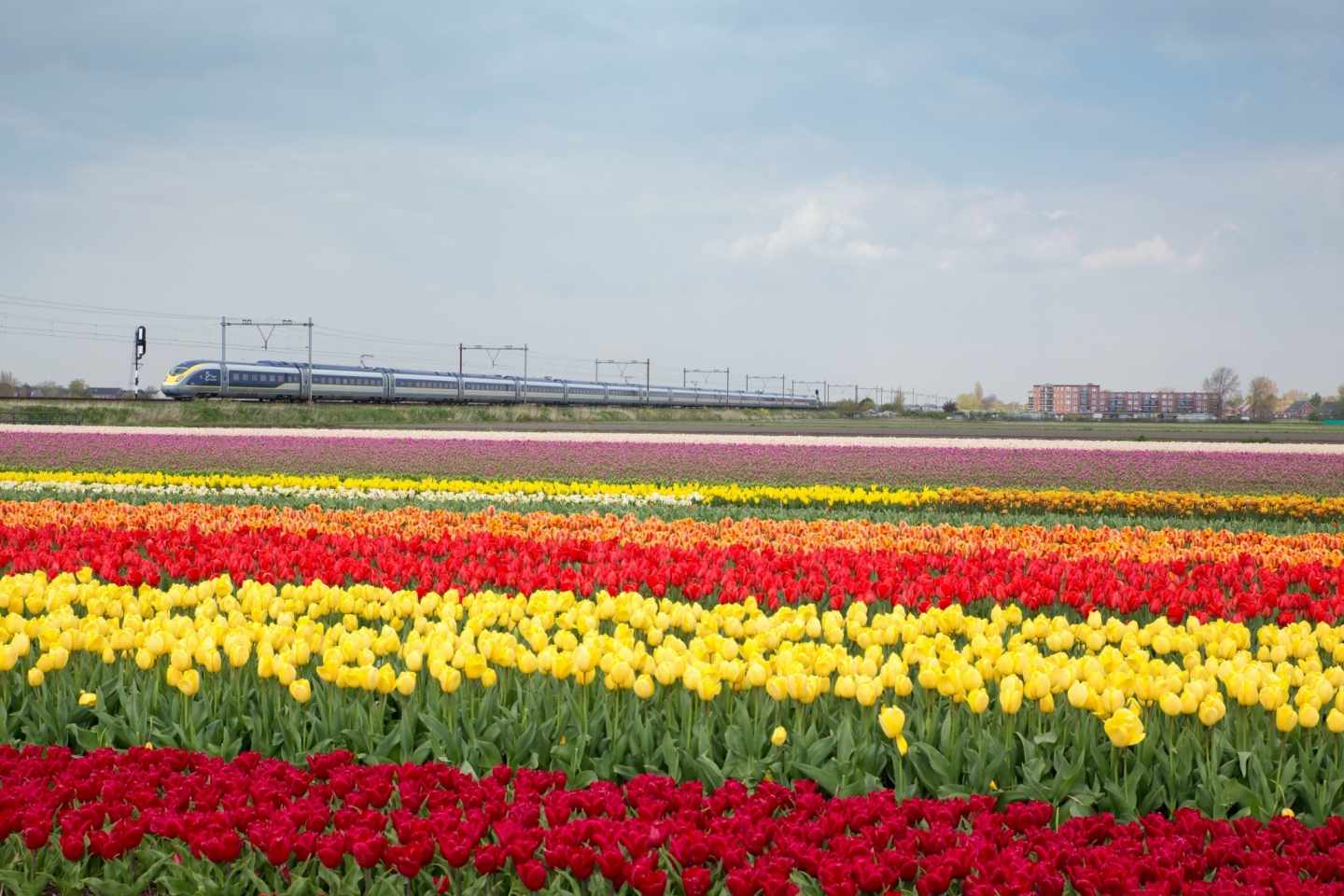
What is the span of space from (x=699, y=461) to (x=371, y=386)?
3919 cm

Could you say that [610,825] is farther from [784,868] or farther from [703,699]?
[703,699]

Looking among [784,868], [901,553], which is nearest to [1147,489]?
[901,553]

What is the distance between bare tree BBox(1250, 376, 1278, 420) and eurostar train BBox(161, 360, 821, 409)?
214 ft

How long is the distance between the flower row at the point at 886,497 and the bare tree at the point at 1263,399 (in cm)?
10290

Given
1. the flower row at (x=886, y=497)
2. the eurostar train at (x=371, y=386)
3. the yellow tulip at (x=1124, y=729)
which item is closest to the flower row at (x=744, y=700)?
the yellow tulip at (x=1124, y=729)

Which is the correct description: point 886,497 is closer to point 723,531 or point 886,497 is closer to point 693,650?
point 723,531

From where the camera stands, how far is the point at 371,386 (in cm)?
5891

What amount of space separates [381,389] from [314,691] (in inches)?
2208

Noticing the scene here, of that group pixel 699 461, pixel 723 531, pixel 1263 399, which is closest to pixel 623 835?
pixel 723 531

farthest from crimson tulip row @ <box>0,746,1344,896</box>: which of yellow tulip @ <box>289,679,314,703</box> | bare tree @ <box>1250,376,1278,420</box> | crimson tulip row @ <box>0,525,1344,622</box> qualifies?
bare tree @ <box>1250,376,1278,420</box>

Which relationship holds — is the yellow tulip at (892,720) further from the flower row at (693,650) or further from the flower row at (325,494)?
the flower row at (325,494)

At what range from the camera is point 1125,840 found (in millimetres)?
3467

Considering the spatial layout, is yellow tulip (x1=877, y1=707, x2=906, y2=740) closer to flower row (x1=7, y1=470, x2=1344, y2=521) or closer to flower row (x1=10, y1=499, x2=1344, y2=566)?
flower row (x1=10, y1=499, x2=1344, y2=566)

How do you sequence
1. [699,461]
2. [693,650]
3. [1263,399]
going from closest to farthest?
[693,650]
[699,461]
[1263,399]
